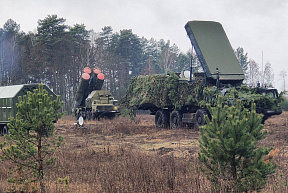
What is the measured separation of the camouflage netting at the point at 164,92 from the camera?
1777 cm

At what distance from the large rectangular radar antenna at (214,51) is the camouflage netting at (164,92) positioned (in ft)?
3.70

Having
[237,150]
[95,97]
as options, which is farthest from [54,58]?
[237,150]

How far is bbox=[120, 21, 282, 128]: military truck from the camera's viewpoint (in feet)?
52.2

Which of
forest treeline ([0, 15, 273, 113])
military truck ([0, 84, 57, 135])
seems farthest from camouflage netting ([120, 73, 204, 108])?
forest treeline ([0, 15, 273, 113])

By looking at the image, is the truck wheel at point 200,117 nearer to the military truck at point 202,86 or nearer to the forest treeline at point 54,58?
the military truck at point 202,86

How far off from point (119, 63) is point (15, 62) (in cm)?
1738

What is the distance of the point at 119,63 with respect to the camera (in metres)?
54.8

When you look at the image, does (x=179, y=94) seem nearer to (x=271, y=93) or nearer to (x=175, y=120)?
(x=175, y=120)

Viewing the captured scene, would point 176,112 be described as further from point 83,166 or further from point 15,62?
point 15,62

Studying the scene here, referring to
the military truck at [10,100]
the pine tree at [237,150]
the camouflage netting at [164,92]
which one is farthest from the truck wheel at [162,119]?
the pine tree at [237,150]

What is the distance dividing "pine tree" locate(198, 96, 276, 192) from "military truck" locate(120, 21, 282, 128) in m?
10.4

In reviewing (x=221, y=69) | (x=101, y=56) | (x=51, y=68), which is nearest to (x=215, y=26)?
(x=221, y=69)

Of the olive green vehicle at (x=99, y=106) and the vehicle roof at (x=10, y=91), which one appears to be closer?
the vehicle roof at (x=10, y=91)

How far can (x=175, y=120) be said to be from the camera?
19.4 metres
